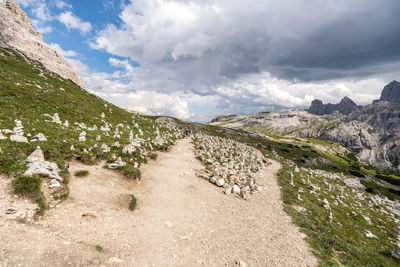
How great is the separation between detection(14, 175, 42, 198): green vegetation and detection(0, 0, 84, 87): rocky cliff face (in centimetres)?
7467

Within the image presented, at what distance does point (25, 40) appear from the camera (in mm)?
62625

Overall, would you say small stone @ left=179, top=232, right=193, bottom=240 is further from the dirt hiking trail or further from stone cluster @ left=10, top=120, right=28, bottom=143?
stone cluster @ left=10, top=120, right=28, bottom=143

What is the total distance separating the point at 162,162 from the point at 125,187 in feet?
30.9

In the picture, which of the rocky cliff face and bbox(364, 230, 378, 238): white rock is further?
the rocky cliff face

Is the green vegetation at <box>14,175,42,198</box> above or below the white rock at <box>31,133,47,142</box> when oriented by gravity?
below

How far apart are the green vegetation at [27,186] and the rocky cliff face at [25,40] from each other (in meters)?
74.7

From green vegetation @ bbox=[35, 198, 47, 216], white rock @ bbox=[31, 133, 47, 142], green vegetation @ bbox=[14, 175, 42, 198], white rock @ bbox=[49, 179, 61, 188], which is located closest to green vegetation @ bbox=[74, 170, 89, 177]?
white rock @ bbox=[49, 179, 61, 188]

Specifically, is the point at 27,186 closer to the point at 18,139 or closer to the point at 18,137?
the point at 18,139

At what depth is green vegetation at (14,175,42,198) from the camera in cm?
855

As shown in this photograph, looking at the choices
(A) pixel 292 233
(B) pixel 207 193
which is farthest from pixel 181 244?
(A) pixel 292 233

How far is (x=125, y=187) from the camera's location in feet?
46.5

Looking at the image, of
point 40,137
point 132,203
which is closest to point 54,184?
point 132,203

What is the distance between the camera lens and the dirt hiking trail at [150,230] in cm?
710

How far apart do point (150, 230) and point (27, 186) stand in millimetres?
7271
